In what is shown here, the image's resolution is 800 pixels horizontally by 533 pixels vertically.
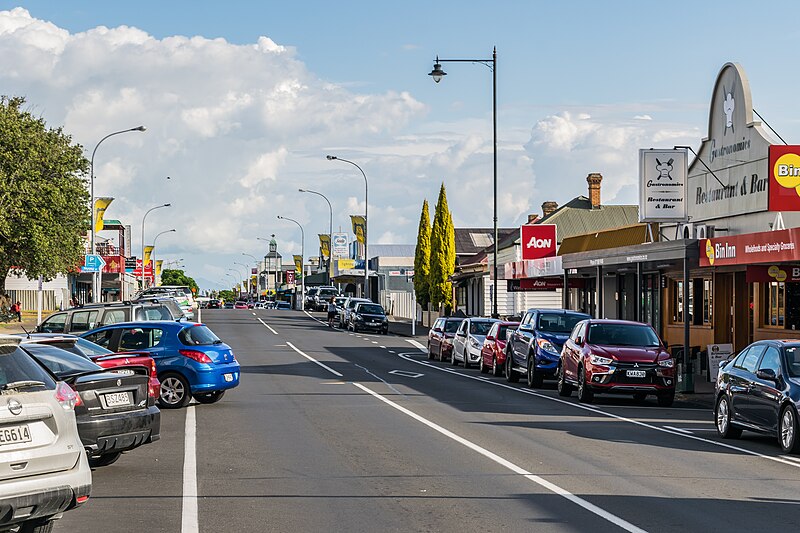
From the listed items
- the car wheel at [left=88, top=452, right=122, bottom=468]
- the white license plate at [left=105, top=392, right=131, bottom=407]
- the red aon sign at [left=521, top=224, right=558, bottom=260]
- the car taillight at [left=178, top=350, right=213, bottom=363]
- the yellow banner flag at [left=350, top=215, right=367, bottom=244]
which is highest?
the yellow banner flag at [left=350, top=215, right=367, bottom=244]

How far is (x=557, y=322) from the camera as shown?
28.7 metres

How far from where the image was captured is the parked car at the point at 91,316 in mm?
26953

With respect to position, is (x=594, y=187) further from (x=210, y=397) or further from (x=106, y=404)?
(x=106, y=404)

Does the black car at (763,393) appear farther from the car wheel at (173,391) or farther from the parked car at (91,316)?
the parked car at (91,316)

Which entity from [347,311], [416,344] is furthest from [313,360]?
[347,311]

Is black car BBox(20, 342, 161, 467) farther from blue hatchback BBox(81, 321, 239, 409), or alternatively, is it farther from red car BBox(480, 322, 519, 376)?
red car BBox(480, 322, 519, 376)

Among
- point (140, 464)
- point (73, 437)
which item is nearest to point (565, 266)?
point (140, 464)

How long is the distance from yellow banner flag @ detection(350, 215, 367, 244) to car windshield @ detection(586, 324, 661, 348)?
51.8 metres

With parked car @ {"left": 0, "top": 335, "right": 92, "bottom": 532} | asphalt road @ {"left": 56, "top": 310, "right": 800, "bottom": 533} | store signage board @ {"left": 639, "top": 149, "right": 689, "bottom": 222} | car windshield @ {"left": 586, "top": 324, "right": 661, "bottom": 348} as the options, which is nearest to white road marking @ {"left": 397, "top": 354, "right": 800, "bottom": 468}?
asphalt road @ {"left": 56, "top": 310, "right": 800, "bottom": 533}

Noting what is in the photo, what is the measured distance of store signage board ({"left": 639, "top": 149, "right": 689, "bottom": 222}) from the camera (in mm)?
30891

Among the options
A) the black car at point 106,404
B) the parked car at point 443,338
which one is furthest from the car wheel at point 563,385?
the parked car at point 443,338

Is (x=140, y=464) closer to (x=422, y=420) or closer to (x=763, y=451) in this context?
(x=422, y=420)

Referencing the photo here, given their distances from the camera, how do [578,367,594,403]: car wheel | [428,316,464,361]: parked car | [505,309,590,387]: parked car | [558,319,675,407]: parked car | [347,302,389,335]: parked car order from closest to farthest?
[558,319,675,407]: parked car < [578,367,594,403]: car wheel < [505,309,590,387]: parked car < [428,316,464,361]: parked car < [347,302,389,335]: parked car

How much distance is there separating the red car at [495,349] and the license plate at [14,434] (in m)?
24.1
